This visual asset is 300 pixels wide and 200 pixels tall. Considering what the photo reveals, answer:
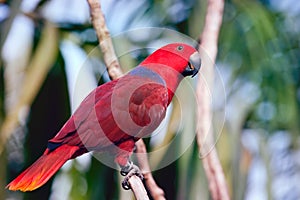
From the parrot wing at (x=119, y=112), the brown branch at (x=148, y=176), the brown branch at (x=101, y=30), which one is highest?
the brown branch at (x=101, y=30)

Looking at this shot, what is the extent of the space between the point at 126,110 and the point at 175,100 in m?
0.44

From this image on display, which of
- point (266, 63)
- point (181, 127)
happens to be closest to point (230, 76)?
point (266, 63)

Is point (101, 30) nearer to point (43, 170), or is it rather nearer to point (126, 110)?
point (126, 110)

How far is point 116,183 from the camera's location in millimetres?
1526

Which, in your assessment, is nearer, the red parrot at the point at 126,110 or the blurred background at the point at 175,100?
the red parrot at the point at 126,110

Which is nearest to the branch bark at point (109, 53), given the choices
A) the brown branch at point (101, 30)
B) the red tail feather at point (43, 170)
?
the brown branch at point (101, 30)

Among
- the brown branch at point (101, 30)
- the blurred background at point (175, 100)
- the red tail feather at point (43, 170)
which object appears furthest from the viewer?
the blurred background at point (175, 100)

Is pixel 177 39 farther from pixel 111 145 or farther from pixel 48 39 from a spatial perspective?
pixel 111 145

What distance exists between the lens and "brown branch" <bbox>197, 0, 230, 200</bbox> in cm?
106

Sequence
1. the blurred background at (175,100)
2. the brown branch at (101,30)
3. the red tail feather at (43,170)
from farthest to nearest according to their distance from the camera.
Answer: the blurred background at (175,100) < the brown branch at (101,30) < the red tail feather at (43,170)

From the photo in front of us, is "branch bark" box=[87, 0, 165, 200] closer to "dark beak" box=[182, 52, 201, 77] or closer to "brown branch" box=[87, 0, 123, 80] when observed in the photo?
"brown branch" box=[87, 0, 123, 80]

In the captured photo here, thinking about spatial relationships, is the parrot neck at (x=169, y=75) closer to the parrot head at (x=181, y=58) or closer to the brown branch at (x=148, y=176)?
the parrot head at (x=181, y=58)

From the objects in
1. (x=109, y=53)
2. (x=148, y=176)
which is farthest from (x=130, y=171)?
(x=109, y=53)

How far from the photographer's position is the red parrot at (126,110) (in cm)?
104
